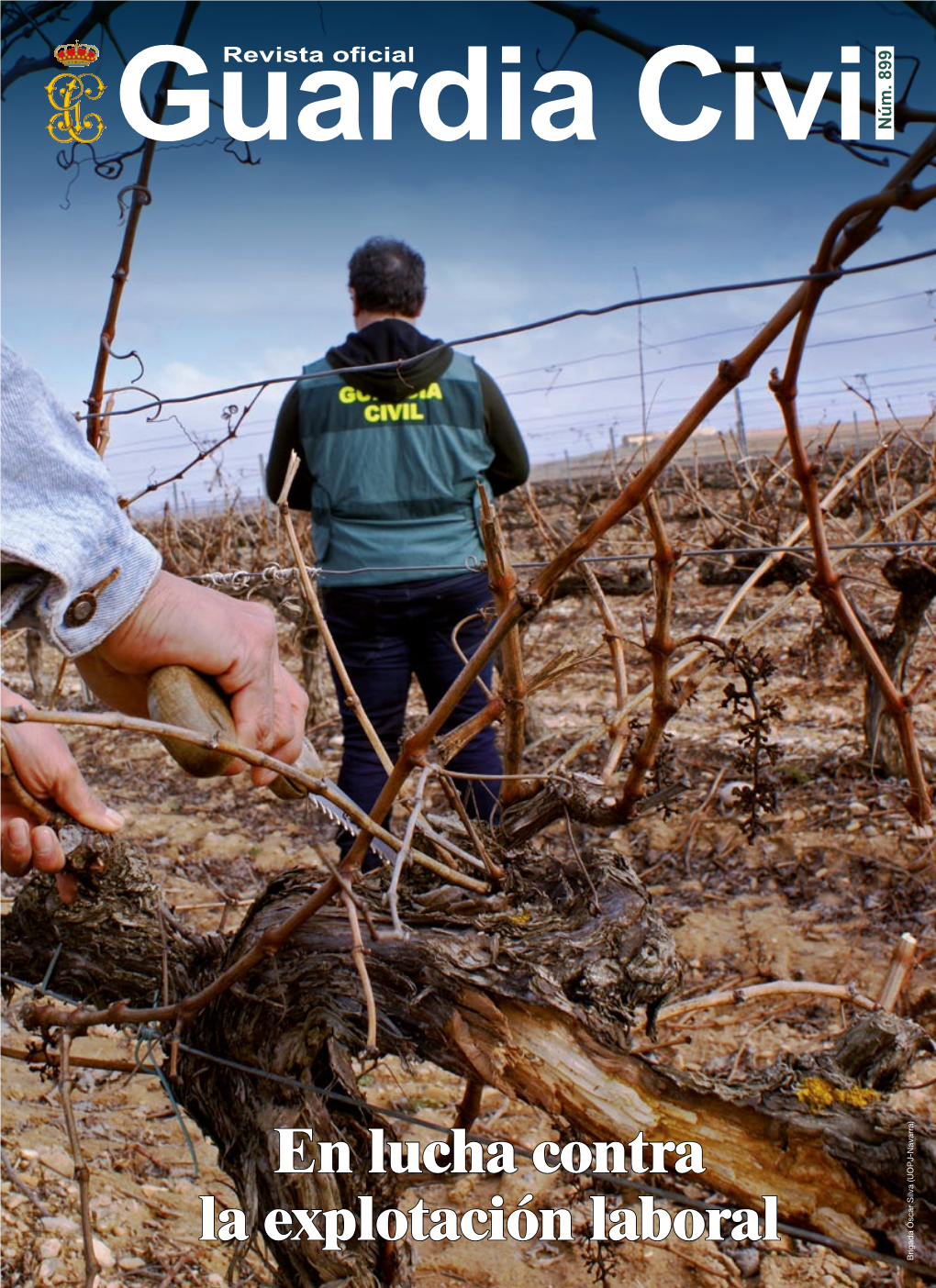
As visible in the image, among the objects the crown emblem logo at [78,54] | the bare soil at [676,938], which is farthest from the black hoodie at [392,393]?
the crown emblem logo at [78,54]

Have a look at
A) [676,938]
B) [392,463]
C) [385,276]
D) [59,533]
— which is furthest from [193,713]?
[676,938]

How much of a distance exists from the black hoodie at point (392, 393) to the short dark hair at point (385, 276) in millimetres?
96

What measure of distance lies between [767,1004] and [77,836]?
96.6 inches

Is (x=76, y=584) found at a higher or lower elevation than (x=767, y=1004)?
higher

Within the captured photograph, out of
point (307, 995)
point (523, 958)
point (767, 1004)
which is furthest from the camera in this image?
point (767, 1004)

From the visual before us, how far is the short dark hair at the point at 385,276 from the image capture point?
3.37 m

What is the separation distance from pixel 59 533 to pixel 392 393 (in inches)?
91.8

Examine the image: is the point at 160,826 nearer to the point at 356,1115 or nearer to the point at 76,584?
the point at 356,1115

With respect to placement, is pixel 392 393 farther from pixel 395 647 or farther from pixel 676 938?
pixel 676 938

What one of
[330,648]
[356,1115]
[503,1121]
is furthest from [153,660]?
[503,1121]

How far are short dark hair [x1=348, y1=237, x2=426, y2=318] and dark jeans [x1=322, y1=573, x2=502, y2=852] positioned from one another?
0.99m

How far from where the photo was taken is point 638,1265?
213 centimetres

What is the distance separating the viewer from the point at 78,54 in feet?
4.63

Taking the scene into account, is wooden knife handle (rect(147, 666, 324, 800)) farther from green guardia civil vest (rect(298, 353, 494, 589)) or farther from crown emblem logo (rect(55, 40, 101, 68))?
green guardia civil vest (rect(298, 353, 494, 589))
